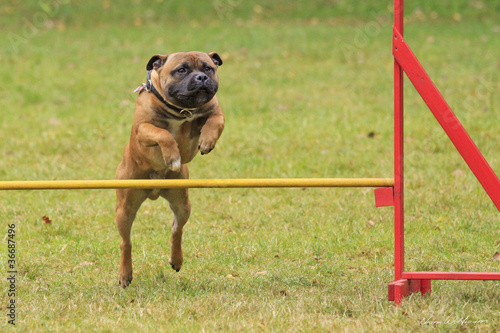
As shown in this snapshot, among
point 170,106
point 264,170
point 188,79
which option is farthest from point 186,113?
point 264,170

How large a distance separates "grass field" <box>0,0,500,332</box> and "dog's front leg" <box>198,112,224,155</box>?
2.97 feet

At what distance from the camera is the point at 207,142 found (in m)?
4.45

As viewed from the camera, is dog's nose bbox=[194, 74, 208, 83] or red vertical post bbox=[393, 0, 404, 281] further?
dog's nose bbox=[194, 74, 208, 83]

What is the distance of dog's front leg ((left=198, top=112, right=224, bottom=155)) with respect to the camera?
4449 mm

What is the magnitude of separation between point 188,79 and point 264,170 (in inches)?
135

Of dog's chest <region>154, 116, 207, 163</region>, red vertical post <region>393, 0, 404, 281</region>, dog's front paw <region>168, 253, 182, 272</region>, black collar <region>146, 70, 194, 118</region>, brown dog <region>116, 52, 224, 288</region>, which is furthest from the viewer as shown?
dog's front paw <region>168, 253, 182, 272</region>

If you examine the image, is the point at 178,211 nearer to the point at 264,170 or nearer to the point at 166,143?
the point at 166,143

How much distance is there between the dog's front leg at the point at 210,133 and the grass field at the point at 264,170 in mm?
906

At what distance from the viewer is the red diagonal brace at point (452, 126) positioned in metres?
4.08

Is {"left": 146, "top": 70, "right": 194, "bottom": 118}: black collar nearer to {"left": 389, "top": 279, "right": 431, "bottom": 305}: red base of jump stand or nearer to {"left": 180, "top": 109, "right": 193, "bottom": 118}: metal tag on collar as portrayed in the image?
{"left": 180, "top": 109, "right": 193, "bottom": 118}: metal tag on collar

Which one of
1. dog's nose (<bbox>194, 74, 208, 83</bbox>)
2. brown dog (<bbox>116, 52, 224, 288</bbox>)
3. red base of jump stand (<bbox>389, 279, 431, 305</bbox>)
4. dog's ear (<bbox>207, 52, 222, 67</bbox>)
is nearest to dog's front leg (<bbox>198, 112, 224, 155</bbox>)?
brown dog (<bbox>116, 52, 224, 288</bbox>)

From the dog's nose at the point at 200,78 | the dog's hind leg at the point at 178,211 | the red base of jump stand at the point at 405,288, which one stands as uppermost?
the dog's nose at the point at 200,78

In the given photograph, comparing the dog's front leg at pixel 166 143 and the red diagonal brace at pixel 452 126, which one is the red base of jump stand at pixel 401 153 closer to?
the red diagonal brace at pixel 452 126

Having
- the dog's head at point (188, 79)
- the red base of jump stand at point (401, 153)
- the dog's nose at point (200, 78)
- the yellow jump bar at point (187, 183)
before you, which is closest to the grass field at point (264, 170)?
the red base of jump stand at point (401, 153)
